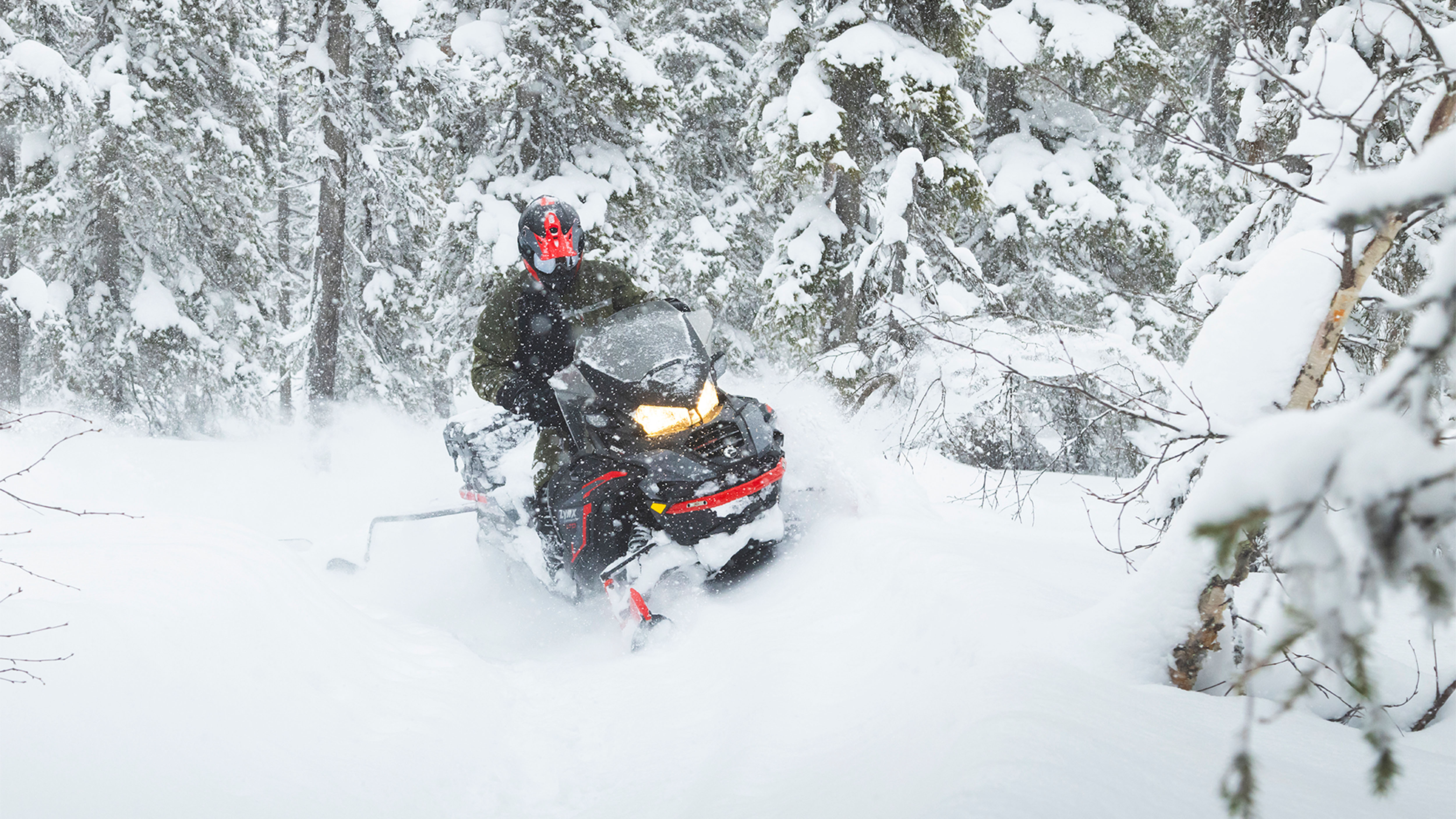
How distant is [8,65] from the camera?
9844mm

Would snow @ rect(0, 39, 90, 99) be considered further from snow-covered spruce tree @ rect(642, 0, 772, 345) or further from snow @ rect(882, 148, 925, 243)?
snow @ rect(882, 148, 925, 243)

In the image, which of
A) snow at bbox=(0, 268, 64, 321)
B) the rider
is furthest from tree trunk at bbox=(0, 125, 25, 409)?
the rider

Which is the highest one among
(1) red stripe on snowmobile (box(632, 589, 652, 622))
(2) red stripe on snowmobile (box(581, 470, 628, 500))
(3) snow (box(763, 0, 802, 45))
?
(3) snow (box(763, 0, 802, 45))

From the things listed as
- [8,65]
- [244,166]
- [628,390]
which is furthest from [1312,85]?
[244,166]

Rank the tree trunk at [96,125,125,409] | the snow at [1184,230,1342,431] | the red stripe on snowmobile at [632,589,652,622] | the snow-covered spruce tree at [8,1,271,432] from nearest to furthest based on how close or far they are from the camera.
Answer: the snow at [1184,230,1342,431]
the red stripe on snowmobile at [632,589,652,622]
the snow-covered spruce tree at [8,1,271,432]
the tree trunk at [96,125,125,409]

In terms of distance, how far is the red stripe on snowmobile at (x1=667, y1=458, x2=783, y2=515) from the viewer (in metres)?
4.26

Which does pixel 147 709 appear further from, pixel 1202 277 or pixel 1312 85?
pixel 1312 85

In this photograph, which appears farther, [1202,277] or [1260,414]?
[1202,277]

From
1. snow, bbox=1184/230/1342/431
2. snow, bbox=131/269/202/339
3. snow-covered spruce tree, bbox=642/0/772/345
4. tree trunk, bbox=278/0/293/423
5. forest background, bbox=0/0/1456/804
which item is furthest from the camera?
snow-covered spruce tree, bbox=642/0/772/345

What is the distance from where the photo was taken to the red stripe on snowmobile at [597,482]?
445 centimetres

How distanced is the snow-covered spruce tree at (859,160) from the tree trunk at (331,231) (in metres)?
6.36

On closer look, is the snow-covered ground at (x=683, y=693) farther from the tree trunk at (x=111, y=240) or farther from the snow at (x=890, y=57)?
the tree trunk at (x=111, y=240)

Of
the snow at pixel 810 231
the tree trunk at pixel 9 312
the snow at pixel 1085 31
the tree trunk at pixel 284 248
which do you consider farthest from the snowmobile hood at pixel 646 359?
the tree trunk at pixel 9 312

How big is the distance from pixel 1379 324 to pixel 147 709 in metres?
5.92
